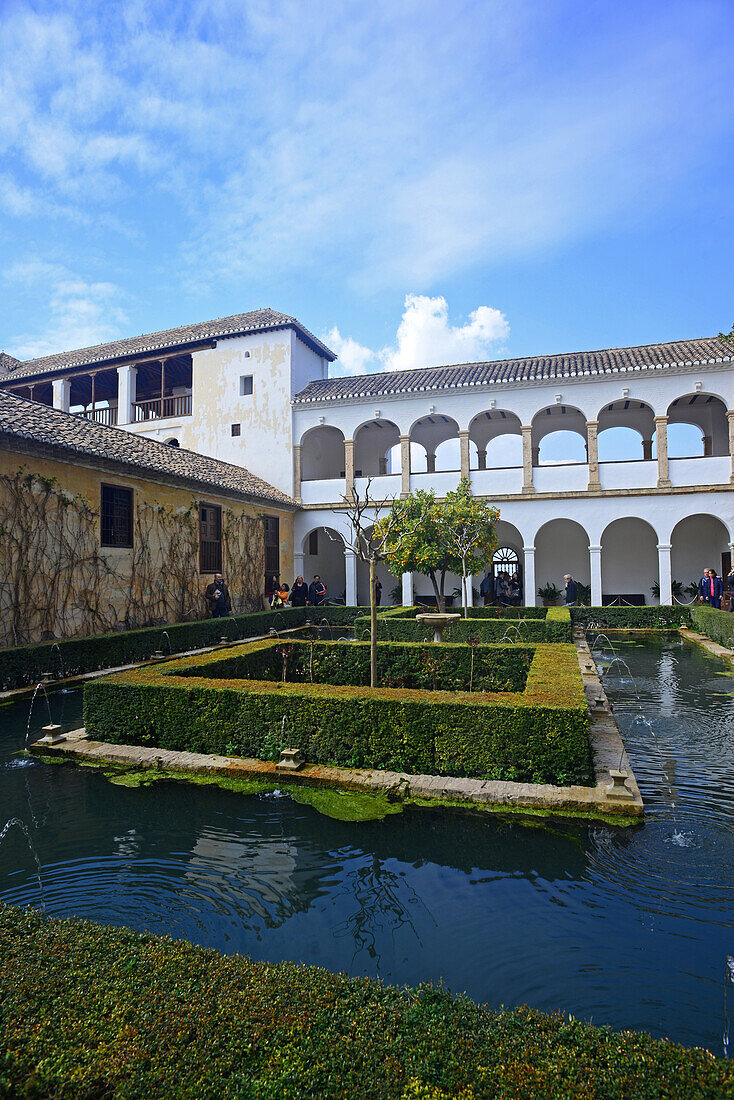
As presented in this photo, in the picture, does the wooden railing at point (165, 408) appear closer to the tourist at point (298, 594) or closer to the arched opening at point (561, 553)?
the tourist at point (298, 594)

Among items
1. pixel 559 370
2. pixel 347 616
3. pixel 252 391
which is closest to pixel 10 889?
pixel 347 616

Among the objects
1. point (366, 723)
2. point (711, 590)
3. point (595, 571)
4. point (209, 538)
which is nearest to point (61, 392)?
point (209, 538)

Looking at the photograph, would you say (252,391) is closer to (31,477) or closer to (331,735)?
(31,477)

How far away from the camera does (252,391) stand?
23047 mm

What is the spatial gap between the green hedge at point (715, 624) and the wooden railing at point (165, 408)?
19.1 metres

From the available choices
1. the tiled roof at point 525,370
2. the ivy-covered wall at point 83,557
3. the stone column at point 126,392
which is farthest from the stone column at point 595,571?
the stone column at point 126,392

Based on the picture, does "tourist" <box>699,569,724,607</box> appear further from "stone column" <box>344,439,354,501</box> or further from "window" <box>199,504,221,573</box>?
"window" <box>199,504,221,573</box>

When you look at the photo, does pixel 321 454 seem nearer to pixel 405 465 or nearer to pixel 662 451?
pixel 405 465

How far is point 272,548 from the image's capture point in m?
20.4

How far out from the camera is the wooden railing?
82.2 ft

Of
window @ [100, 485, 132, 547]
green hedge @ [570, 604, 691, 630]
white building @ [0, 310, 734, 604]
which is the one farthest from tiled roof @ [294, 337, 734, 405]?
window @ [100, 485, 132, 547]

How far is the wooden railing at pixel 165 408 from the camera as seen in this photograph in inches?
986

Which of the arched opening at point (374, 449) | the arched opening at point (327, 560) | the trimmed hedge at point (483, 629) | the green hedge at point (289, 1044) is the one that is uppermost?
the arched opening at point (374, 449)

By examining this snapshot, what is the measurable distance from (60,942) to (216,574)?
14.0 meters
